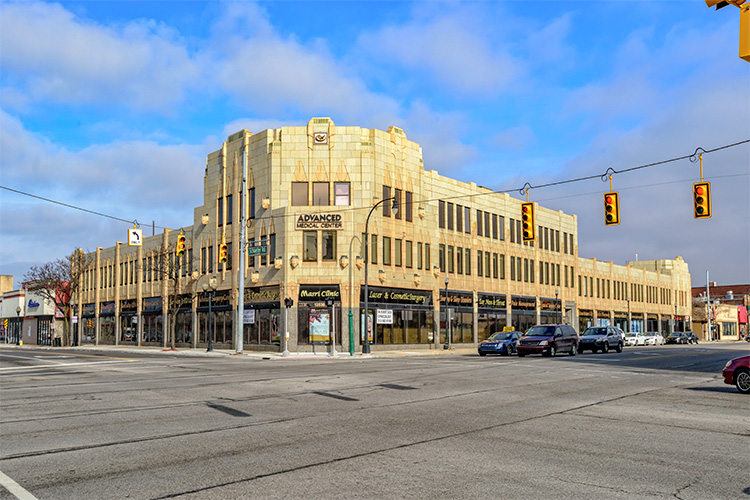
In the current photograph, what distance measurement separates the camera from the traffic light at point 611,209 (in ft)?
76.7

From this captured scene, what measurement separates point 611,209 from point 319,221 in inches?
973

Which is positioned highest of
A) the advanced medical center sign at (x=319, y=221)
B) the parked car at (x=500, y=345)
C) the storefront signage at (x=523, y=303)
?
the advanced medical center sign at (x=319, y=221)

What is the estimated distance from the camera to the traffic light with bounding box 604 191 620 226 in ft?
76.7

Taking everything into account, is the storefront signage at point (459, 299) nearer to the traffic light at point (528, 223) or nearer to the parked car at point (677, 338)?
the traffic light at point (528, 223)

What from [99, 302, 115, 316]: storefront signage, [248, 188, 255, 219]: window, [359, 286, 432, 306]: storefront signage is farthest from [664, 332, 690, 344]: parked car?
[99, 302, 115, 316]: storefront signage

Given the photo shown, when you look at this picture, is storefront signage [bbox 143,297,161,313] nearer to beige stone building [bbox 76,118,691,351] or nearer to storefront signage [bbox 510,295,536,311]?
beige stone building [bbox 76,118,691,351]

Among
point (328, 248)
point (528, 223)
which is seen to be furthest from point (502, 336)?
point (528, 223)

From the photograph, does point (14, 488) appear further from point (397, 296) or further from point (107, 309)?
point (107, 309)

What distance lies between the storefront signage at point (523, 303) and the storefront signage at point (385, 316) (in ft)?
61.7

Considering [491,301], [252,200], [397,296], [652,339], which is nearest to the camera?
[397,296]

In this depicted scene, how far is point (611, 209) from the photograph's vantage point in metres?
23.5

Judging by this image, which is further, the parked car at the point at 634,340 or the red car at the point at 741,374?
the parked car at the point at 634,340

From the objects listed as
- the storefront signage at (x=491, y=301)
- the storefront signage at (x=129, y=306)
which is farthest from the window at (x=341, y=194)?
the storefront signage at (x=129, y=306)

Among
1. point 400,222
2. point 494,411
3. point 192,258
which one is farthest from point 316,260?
point 494,411
